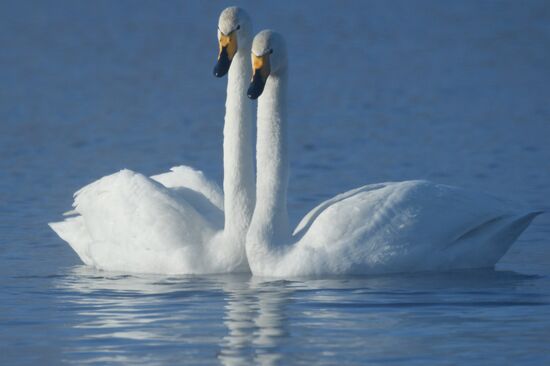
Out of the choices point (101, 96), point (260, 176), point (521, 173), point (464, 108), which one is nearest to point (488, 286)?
point (260, 176)

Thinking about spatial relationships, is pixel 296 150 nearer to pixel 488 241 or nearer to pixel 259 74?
pixel 488 241

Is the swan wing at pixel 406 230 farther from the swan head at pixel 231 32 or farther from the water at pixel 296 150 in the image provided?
the swan head at pixel 231 32

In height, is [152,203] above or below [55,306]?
above

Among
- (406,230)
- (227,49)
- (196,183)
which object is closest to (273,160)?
(227,49)

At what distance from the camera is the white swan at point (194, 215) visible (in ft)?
40.9

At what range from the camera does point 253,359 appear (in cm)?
941

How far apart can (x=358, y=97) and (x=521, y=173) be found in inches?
263

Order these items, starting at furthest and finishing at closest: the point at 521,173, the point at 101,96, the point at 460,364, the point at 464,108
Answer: the point at 101,96 → the point at 464,108 → the point at 521,173 → the point at 460,364

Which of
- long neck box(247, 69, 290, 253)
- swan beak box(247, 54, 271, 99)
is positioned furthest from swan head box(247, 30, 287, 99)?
long neck box(247, 69, 290, 253)

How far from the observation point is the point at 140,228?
498 inches

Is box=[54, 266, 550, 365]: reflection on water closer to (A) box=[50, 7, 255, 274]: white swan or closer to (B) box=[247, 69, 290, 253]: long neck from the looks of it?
(A) box=[50, 7, 255, 274]: white swan

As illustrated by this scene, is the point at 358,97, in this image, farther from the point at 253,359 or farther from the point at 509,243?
the point at 253,359

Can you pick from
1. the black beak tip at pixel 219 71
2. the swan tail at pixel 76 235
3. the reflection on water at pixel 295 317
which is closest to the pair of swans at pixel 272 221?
the black beak tip at pixel 219 71

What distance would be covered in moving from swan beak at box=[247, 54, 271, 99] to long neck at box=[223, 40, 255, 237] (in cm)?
44
